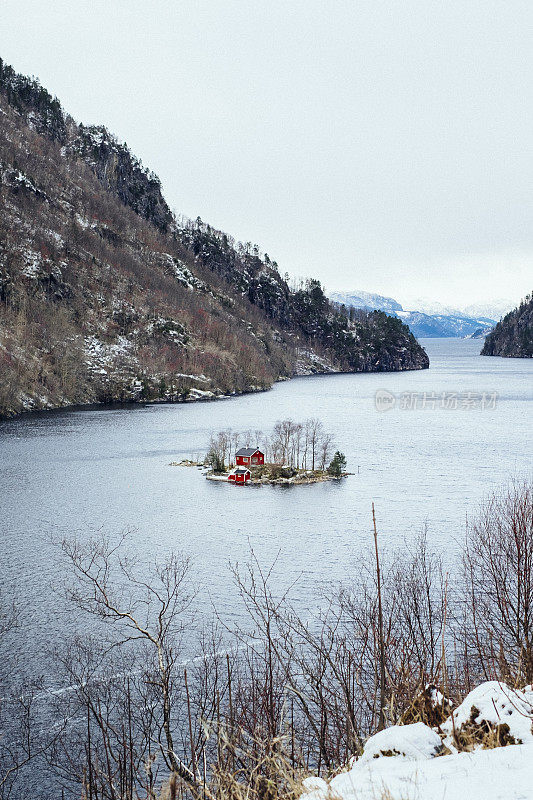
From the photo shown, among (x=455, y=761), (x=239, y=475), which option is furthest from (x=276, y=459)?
(x=455, y=761)

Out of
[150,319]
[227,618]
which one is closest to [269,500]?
[227,618]

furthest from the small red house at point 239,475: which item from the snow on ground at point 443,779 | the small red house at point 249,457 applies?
the snow on ground at point 443,779

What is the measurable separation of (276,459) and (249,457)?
4.95m

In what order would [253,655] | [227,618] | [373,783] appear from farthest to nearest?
[227,618]
[253,655]
[373,783]

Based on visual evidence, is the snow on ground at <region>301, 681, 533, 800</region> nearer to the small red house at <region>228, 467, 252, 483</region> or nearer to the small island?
the small red house at <region>228, 467, 252, 483</region>

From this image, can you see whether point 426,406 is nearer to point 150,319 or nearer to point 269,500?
point 269,500

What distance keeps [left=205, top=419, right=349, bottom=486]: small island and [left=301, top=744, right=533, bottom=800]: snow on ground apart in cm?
6442

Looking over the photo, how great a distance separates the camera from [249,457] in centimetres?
7662

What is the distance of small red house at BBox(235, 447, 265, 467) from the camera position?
76.6m

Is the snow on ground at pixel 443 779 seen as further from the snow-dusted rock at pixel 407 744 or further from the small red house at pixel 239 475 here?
the small red house at pixel 239 475

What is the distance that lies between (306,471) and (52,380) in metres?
86.4

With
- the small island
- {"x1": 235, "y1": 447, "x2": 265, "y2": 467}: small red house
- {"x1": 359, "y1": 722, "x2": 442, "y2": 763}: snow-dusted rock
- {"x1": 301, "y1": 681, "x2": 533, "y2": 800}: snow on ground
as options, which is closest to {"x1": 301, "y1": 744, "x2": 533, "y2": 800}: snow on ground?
{"x1": 301, "y1": 681, "x2": 533, "y2": 800}: snow on ground

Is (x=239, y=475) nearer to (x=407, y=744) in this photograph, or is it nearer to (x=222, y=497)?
(x=222, y=497)

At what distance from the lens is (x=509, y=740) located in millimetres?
7566
